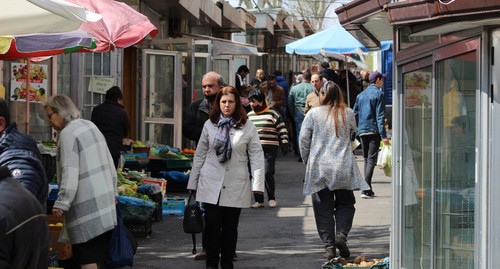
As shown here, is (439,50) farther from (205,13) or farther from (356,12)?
(205,13)

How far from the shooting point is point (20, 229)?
14.3ft

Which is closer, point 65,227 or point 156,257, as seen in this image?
point 65,227

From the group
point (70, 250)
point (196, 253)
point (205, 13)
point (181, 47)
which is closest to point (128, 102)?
point (181, 47)

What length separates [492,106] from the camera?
596cm

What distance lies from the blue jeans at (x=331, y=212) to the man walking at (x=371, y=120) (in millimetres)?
5012

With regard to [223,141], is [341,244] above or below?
below

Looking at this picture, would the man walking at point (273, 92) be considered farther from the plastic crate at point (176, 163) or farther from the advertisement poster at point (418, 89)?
the advertisement poster at point (418, 89)

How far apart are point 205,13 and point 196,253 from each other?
1185 centimetres

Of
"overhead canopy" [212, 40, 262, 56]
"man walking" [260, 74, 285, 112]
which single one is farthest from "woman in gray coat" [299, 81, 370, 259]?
"overhead canopy" [212, 40, 262, 56]

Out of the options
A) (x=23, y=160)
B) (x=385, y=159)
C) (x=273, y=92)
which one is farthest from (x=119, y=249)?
(x=273, y=92)

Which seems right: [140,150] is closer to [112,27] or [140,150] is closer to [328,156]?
[112,27]

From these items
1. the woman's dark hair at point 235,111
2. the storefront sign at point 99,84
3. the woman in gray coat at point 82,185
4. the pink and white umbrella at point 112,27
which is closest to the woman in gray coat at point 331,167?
the woman's dark hair at point 235,111

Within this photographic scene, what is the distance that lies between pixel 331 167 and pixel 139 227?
9.61 feet

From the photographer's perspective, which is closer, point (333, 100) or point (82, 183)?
point (82, 183)
